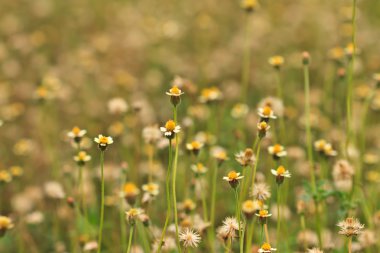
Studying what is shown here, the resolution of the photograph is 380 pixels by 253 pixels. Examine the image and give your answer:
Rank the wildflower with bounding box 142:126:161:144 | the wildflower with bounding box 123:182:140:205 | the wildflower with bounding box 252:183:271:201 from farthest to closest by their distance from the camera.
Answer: the wildflower with bounding box 142:126:161:144 → the wildflower with bounding box 123:182:140:205 → the wildflower with bounding box 252:183:271:201

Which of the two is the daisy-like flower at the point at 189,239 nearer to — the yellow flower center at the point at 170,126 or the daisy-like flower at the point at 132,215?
the daisy-like flower at the point at 132,215

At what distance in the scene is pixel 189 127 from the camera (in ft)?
10.8

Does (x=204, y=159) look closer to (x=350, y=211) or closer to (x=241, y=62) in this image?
(x=350, y=211)

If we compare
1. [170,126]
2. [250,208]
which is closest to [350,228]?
[250,208]

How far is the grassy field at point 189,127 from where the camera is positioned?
2.37 meters

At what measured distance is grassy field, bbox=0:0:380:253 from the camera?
7.78 feet

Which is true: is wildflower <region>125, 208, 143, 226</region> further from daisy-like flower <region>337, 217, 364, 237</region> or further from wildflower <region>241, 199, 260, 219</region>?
daisy-like flower <region>337, 217, 364, 237</region>

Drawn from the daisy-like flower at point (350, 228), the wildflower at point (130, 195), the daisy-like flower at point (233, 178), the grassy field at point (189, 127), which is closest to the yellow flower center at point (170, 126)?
the grassy field at point (189, 127)

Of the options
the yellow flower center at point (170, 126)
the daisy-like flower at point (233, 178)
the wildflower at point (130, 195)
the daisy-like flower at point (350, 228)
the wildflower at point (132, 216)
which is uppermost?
the yellow flower center at point (170, 126)

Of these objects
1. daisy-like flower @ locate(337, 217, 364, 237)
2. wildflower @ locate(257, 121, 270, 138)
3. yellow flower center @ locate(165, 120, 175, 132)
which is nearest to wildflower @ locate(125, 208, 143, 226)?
yellow flower center @ locate(165, 120, 175, 132)

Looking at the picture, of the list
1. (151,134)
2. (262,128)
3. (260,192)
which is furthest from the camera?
(151,134)

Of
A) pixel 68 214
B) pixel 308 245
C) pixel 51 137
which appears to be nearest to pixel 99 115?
pixel 51 137

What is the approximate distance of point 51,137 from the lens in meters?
4.20

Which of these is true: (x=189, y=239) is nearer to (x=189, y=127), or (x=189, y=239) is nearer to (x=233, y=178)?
(x=233, y=178)
